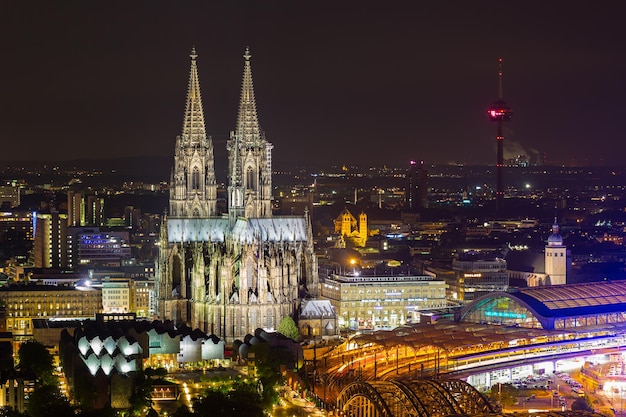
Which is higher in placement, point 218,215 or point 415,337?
point 218,215

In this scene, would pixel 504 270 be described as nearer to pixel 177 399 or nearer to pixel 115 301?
pixel 115 301

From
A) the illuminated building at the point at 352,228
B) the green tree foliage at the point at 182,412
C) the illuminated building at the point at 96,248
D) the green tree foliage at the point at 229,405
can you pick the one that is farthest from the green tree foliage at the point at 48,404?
the illuminated building at the point at 352,228

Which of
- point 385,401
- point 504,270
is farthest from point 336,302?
point 385,401

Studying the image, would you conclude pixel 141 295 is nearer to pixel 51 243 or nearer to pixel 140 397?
pixel 51 243

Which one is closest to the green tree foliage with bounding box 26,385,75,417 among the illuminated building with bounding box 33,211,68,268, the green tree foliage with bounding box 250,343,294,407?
the green tree foliage with bounding box 250,343,294,407

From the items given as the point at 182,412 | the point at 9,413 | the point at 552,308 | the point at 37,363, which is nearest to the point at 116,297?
the point at 37,363

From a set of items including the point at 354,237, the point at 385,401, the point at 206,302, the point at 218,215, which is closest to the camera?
the point at 385,401

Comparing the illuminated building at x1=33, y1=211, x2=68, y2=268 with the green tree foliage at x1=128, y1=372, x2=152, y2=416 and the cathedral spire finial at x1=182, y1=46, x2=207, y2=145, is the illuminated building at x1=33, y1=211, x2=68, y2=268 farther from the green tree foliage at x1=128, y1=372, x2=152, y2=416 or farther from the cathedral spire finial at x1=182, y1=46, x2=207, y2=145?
the green tree foliage at x1=128, y1=372, x2=152, y2=416
